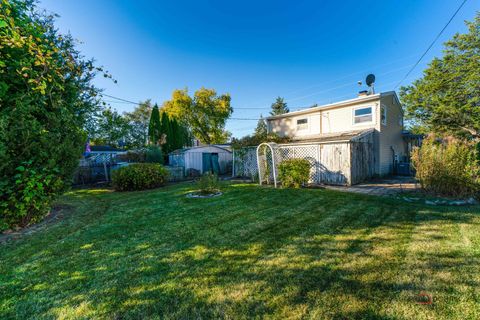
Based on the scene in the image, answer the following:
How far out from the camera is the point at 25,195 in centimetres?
361

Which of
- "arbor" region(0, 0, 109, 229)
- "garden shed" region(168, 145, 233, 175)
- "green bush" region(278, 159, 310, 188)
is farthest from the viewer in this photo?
"garden shed" region(168, 145, 233, 175)

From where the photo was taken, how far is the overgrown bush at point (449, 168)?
5438 millimetres

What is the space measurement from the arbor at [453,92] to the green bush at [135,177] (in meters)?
19.2

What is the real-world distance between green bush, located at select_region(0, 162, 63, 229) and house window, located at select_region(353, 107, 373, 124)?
1344cm

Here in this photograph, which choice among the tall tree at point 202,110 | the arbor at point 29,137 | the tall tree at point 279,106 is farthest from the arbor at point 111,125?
the tall tree at point 279,106

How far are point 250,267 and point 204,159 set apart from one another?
1326 centimetres

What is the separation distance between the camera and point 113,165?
40.5ft

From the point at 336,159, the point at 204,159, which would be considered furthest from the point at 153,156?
the point at 336,159

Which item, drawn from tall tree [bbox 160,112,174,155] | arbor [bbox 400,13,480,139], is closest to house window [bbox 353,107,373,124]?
arbor [bbox 400,13,480,139]

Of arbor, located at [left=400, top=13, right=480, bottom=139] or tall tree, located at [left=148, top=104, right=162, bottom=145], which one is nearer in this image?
arbor, located at [left=400, top=13, right=480, bottom=139]

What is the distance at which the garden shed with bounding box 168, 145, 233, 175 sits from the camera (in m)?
14.7

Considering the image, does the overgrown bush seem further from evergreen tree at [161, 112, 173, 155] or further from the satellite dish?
evergreen tree at [161, 112, 173, 155]

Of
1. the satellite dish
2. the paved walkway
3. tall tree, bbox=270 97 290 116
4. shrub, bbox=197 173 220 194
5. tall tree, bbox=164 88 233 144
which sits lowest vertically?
the paved walkway

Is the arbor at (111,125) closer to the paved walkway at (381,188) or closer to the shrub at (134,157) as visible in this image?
the shrub at (134,157)
